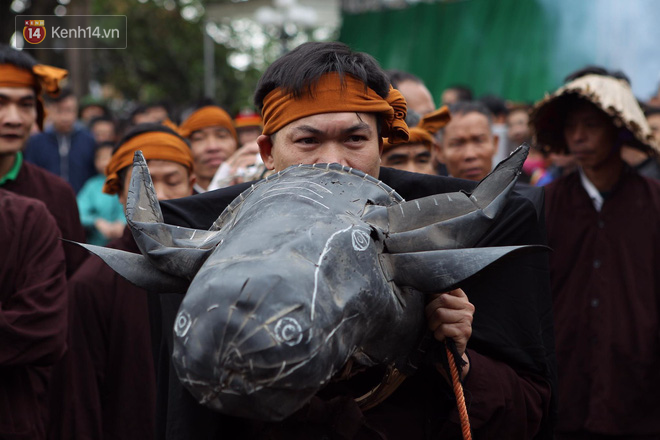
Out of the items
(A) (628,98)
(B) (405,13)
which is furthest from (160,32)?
(A) (628,98)

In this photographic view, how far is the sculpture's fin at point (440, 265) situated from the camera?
5.92 ft

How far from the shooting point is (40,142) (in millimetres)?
9523

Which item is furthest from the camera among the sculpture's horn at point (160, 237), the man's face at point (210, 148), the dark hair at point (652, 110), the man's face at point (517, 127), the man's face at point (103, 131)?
the man's face at point (103, 131)

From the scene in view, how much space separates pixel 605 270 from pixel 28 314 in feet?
10.0

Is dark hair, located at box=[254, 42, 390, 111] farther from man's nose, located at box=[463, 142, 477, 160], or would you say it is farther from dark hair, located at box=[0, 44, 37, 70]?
man's nose, located at box=[463, 142, 477, 160]

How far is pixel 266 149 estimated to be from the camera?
266cm

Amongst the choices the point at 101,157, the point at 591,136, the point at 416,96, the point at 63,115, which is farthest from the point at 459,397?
the point at 63,115

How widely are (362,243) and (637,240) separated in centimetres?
363

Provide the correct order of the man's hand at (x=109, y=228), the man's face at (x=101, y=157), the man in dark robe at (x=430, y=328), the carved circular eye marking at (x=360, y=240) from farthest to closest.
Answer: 1. the man's face at (x=101, y=157)
2. the man's hand at (x=109, y=228)
3. the man in dark robe at (x=430, y=328)
4. the carved circular eye marking at (x=360, y=240)

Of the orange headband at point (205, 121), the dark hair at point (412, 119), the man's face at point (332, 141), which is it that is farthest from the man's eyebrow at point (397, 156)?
the man's face at point (332, 141)

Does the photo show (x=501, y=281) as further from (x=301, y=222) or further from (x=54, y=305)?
(x=54, y=305)

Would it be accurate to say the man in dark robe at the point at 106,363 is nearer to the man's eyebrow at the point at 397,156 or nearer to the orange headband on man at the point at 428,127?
the man's eyebrow at the point at 397,156

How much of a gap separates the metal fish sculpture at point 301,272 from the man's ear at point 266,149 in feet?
1.78

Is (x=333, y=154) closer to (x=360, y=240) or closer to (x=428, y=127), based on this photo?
(x=360, y=240)
